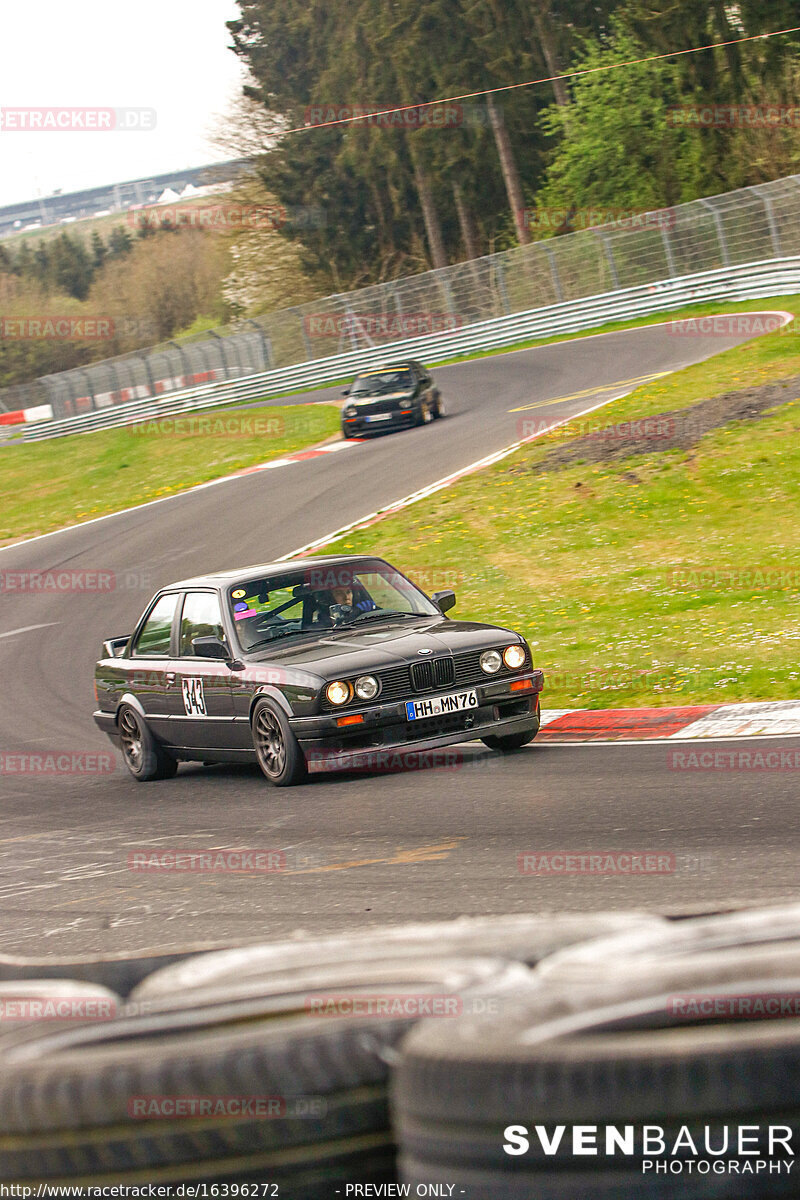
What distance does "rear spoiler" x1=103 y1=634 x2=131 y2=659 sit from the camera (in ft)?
37.6

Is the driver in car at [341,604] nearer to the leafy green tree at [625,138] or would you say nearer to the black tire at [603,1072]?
the black tire at [603,1072]

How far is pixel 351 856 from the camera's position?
671cm

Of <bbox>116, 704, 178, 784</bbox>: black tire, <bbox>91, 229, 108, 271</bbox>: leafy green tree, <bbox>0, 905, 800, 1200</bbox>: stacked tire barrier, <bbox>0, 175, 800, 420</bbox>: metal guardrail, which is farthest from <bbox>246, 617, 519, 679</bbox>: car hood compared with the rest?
<bbox>91, 229, 108, 271</bbox>: leafy green tree

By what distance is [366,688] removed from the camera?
8.80 meters

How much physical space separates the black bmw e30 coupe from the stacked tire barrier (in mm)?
5934

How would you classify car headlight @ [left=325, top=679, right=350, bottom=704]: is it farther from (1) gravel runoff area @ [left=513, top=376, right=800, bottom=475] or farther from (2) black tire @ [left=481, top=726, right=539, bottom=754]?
(1) gravel runoff area @ [left=513, top=376, right=800, bottom=475]

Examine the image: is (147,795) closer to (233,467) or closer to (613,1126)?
(613,1126)

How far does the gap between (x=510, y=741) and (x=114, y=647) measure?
395cm

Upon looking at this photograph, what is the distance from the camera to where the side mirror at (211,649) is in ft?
32.2

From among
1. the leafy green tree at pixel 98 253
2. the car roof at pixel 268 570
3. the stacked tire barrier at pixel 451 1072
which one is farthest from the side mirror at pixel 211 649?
the leafy green tree at pixel 98 253

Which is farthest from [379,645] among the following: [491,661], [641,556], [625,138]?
[625,138]

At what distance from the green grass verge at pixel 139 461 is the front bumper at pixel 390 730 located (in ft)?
68.0

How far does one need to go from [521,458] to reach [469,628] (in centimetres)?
1301

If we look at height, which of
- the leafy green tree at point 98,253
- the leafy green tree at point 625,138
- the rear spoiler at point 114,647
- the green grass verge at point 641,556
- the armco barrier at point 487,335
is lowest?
the green grass verge at point 641,556
